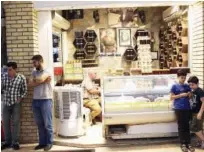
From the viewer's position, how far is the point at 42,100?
267 inches

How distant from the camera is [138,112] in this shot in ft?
22.6

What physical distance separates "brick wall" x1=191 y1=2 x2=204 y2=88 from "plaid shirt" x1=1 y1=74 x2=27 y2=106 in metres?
3.53

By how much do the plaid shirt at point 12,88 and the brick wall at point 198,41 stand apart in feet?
11.6

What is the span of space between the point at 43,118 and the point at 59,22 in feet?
10.8

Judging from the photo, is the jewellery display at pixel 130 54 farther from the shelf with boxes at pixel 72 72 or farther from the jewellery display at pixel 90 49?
the shelf with boxes at pixel 72 72

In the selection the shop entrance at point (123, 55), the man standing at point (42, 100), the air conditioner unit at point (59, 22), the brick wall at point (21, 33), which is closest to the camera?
the man standing at point (42, 100)

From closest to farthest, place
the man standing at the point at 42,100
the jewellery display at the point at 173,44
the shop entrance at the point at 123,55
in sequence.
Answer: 1. the man standing at the point at 42,100
2. the shop entrance at the point at 123,55
3. the jewellery display at the point at 173,44

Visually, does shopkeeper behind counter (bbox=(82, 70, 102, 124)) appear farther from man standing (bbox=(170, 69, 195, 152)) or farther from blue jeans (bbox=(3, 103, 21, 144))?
man standing (bbox=(170, 69, 195, 152))

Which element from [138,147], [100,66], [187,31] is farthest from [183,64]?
[100,66]

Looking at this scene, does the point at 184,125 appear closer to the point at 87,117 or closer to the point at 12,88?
the point at 87,117

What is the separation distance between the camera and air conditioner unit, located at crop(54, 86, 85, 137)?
741 centimetres

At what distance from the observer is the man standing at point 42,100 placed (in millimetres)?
6691


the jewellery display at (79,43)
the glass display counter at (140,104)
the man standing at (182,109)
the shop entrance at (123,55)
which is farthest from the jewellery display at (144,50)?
the man standing at (182,109)

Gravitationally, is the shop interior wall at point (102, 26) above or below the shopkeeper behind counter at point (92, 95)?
above
